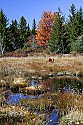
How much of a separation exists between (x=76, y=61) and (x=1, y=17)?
46538mm

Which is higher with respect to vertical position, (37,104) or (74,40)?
(74,40)

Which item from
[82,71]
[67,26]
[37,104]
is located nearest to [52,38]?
[67,26]

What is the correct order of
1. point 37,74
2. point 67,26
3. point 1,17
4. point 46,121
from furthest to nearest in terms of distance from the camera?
point 1,17 < point 67,26 < point 37,74 < point 46,121

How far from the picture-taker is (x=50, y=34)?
2746 inches

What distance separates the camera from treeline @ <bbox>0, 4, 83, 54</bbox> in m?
67.9

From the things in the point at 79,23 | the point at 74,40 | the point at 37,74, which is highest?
the point at 79,23

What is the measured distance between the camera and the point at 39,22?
80.6 m

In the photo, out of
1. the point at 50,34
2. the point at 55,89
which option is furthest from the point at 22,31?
the point at 55,89

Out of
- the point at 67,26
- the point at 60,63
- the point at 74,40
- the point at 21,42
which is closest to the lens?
the point at 60,63

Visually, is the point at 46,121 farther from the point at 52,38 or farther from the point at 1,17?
the point at 1,17

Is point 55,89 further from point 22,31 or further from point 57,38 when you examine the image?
point 22,31

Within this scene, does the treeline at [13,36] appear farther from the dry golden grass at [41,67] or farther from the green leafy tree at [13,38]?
the dry golden grass at [41,67]

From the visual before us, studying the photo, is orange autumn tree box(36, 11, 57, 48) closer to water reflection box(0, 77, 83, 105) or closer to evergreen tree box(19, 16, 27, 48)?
evergreen tree box(19, 16, 27, 48)

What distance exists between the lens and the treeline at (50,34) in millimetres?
67875
